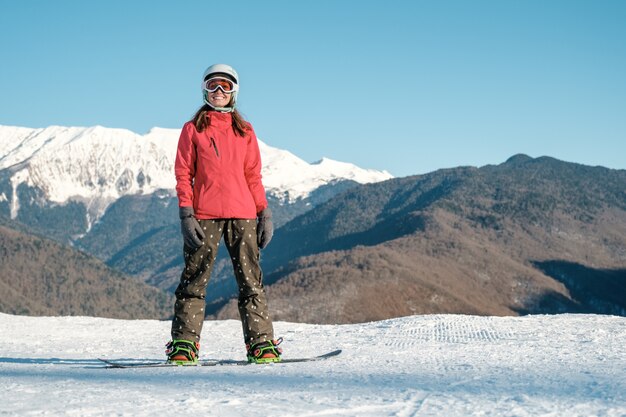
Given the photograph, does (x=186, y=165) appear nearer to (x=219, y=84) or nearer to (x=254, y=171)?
(x=254, y=171)

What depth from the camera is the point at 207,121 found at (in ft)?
22.1

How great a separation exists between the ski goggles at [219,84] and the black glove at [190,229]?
1222 millimetres

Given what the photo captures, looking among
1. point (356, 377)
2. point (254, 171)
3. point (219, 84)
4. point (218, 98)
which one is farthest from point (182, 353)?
point (219, 84)

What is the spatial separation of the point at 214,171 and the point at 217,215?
42cm

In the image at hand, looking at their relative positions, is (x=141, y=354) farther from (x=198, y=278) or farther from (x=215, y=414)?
(x=215, y=414)

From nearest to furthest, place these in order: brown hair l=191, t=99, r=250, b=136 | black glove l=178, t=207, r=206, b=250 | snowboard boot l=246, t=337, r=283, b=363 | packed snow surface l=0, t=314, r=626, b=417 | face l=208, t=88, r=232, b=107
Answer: packed snow surface l=0, t=314, r=626, b=417 → black glove l=178, t=207, r=206, b=250 → snowboard boot l=246, t=337, r=283, b=363 → brown hair l=191, t=99, r=250, b=136 → face l=208, t=88, r=232, b=107

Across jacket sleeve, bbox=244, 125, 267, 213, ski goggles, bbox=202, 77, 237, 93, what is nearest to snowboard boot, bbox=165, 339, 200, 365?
jacket sleeve, bbox=244, 125, 267, 213

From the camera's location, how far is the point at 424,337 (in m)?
9.34

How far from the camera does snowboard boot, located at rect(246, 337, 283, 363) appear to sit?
6.54 metres

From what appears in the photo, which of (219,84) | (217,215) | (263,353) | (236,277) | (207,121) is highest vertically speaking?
(219,84)

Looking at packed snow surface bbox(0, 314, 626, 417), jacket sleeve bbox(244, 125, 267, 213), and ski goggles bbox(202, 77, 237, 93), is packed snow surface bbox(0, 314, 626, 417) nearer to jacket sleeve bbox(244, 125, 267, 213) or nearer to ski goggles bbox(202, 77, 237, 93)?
jacket sleeve bbox(244, 125, 267, 213)

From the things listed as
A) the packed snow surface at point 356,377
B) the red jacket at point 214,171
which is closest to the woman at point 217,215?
the red jacket at point 214,171

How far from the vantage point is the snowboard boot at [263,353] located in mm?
6535

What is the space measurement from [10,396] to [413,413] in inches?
97.8
